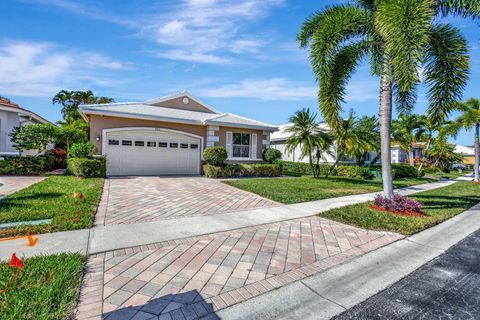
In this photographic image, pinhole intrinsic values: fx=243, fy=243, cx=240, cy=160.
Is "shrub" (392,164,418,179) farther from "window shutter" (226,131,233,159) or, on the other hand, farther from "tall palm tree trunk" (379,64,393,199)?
"tall palm tree trunk" (379,64,393,199)

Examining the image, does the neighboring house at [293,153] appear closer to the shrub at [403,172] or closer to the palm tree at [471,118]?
the shrub at [403,172]

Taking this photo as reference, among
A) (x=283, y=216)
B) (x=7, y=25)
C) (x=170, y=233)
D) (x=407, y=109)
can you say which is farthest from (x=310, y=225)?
(x=7, y=25)

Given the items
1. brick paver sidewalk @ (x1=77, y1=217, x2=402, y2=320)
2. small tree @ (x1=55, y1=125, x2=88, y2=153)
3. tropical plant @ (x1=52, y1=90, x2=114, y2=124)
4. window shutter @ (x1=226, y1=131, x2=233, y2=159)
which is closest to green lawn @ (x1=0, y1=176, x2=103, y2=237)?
brick paver sidewalk @ (x1=77, y1=217, x2=402, y2=320)

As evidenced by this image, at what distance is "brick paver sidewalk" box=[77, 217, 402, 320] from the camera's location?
270 centimetres

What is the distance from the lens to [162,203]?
7.38 meters

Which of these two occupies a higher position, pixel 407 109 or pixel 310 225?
pixel 407 109

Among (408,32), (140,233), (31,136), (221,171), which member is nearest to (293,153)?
(221,171)

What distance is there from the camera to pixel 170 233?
4.90 metres

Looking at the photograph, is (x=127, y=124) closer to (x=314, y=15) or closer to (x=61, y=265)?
(x=314, y=15)

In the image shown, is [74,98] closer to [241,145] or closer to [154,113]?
[154,113]

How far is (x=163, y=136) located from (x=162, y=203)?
8414mm

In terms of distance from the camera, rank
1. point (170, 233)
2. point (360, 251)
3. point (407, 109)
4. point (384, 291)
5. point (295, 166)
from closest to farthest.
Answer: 1. point (384, 291)
2. point (360, 251)
3. point (170, 233)
4. point (407, 109)
5. point (295, 166)

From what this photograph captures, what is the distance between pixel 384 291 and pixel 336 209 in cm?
439

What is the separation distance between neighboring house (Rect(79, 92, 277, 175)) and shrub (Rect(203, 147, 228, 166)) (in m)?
1.27
